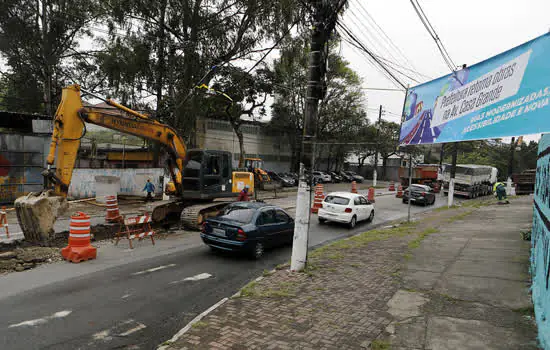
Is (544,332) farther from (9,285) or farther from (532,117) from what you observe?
(9,285)

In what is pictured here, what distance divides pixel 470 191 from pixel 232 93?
2429 cm

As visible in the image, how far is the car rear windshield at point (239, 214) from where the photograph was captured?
9562 mm

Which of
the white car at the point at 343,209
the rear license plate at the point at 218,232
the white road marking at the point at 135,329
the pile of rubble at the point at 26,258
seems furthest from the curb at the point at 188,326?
the white car at the point at 343,209

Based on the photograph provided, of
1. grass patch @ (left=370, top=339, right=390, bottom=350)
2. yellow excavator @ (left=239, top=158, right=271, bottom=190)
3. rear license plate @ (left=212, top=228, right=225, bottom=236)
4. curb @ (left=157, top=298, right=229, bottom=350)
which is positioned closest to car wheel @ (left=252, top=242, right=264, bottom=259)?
rear license plate @ (left=212, top=228, right=225, bottom=236)

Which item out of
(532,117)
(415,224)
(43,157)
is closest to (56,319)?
(532,117)

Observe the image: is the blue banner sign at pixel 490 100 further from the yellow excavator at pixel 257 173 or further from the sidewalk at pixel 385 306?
the yellow excavator at pixel 257 173

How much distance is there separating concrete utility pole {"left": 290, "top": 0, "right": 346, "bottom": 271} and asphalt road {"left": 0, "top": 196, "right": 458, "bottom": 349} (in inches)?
57.0

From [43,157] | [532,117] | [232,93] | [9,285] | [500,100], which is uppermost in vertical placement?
[232,93]

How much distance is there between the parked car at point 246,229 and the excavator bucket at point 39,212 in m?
3.88

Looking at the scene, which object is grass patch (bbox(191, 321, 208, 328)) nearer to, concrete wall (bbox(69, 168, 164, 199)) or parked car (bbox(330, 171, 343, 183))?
concrete wall (bbox(69, 168, 164, 199))

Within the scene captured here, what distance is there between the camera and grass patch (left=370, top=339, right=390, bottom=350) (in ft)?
14.6

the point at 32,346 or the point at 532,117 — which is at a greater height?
the point at 532,117

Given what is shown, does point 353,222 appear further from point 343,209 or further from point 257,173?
point 257,173

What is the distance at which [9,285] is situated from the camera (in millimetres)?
6852
